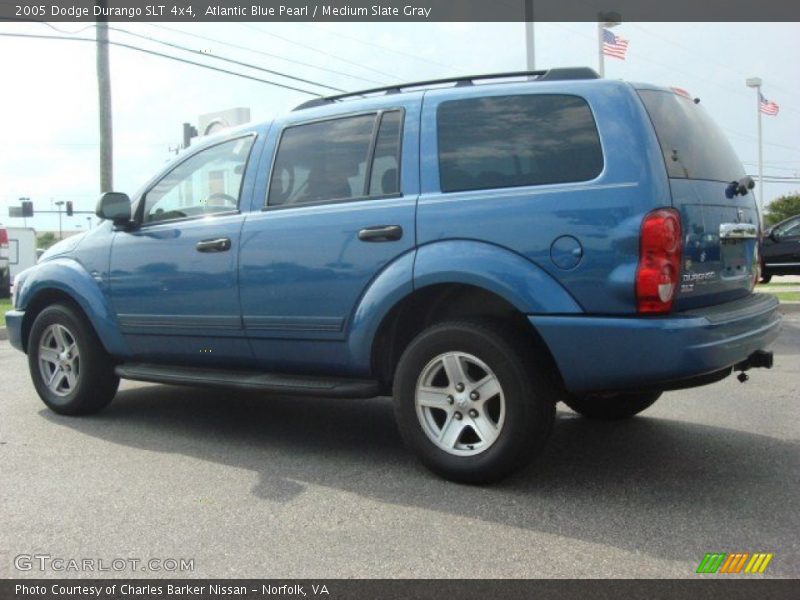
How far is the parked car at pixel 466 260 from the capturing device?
3449mm

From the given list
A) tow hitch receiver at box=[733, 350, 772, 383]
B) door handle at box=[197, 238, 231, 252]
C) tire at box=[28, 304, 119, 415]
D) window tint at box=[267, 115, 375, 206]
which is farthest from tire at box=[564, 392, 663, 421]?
tire at box=[28, 304, 119, 415]

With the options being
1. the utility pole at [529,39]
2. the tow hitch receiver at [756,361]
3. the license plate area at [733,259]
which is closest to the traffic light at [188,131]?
the utility pole at [529,39]

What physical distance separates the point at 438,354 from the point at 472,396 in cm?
26

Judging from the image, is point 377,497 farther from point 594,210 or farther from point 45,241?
point 45,241

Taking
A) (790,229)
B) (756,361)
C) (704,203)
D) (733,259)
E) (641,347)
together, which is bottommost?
(756,361)

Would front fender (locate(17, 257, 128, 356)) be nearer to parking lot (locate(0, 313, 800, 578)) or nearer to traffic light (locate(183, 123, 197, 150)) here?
parking lot (locate(0, 313, 800, 578))

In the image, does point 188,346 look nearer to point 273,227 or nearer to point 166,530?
point 273,227

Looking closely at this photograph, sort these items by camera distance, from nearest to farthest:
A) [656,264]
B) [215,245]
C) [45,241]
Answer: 1. [656,264]
2. [215,245]
3. [45,241]

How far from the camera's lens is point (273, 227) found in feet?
14.4

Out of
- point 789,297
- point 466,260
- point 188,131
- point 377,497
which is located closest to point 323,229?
point 466,260

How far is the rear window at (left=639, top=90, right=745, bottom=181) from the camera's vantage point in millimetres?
3641

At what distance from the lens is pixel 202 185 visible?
502 cm

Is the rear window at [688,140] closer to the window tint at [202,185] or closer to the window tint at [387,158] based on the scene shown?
the window tint at [387,158]

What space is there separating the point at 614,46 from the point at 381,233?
18.0 metres
